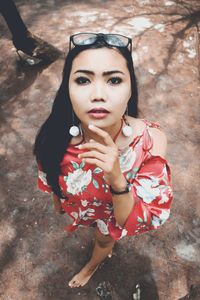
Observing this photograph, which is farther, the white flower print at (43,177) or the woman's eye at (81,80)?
the white flower print at (43,177)

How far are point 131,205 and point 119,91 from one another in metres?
0.54

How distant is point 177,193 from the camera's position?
3.19m

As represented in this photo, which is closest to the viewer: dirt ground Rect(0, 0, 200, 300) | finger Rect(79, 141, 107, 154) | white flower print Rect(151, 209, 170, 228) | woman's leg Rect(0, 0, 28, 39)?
finger Rect(79, 141, 107, 154)

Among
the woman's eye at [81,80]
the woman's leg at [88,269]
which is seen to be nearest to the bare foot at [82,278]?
the woman's leg at [88,269]

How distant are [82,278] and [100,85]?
6.05 ft

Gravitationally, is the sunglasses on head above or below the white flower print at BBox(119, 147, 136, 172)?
above

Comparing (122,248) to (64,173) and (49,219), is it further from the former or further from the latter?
(64,173)

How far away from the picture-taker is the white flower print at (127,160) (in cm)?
163

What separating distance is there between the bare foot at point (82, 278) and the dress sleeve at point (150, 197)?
3.98 feet

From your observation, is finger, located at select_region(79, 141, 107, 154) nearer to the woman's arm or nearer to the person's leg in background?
the woman's arm

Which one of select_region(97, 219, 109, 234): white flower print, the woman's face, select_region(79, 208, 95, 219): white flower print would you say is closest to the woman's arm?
the woman's face

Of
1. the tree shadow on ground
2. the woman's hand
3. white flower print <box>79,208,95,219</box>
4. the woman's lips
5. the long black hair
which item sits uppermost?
the woman's lips

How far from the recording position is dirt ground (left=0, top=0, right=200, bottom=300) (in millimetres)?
2627

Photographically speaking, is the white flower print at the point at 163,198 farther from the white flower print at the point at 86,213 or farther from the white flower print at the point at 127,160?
the white flower print at the point at 86,213
